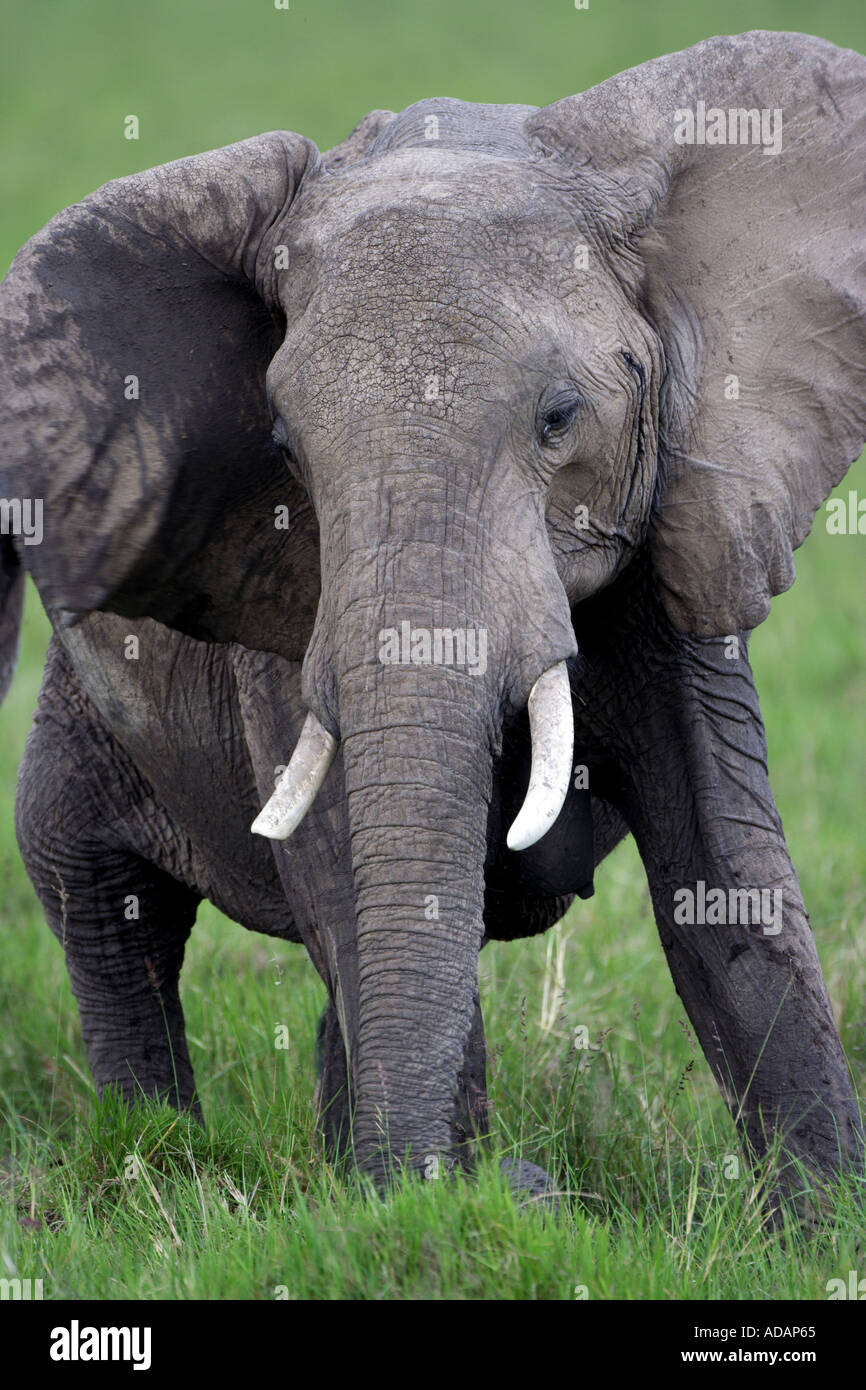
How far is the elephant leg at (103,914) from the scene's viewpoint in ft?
17.3

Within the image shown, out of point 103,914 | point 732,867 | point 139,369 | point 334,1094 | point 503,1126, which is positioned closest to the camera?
point 139,369

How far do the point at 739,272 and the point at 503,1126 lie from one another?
1791 millimetres

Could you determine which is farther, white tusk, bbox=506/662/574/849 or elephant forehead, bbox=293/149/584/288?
elephant forehead, bbox=293/149/584/288

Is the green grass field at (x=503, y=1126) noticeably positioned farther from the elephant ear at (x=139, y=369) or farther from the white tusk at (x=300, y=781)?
the elephant ear at (x=139, y=369)

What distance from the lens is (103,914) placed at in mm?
5410

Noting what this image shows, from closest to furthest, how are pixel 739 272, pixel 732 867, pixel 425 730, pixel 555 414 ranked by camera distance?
1. pixel 425 730
2. pixel 555 414
3. pixel 739 272
4. pixel 732 867

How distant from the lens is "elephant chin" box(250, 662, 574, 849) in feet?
10.3

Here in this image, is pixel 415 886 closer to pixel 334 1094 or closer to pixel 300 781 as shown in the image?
pixel 300 781

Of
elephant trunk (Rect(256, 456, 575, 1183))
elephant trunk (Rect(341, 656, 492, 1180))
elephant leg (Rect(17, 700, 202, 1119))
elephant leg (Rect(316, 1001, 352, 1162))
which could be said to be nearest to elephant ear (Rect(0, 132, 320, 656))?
elephant trunk (Rect(256, 456, 575, 1183))

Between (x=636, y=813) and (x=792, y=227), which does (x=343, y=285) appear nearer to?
(x=792, y=227)

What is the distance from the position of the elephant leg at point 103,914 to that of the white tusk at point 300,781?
190cm

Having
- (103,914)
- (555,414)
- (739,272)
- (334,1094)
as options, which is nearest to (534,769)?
(555,414)

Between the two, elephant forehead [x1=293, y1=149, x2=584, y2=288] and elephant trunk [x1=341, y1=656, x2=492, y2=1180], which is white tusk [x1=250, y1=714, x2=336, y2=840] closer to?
elephant trunk [x1=341, y1=656, x2=492, y2=1180]

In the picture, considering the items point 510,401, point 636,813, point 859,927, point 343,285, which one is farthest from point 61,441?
point 859,927
